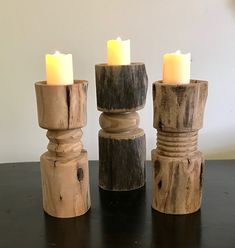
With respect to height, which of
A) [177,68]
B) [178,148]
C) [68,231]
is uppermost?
[177,68]

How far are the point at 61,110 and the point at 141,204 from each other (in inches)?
8.2

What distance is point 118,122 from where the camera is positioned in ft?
2.12

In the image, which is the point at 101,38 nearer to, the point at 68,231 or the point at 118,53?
the point at 118,53

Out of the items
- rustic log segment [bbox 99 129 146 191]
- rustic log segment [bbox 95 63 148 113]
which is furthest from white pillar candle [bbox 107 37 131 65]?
rustic log segment [bbox 99 129 146 191]

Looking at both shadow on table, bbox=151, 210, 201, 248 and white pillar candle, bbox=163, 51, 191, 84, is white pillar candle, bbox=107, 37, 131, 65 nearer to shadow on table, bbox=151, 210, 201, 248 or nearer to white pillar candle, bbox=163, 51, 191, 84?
white pillar candle, bbox=163, 51, 191, 84

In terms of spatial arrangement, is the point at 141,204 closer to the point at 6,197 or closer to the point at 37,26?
the point at 6,197

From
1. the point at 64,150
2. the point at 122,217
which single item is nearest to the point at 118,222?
the point at 122,217

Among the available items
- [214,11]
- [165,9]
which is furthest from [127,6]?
[214,11]

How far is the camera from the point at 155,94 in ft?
1.81

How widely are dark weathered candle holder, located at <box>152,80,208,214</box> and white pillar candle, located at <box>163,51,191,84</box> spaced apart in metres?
→ 0.02

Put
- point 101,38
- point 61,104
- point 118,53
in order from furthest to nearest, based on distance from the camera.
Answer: point 101,38 < point 118,53 < point 61,104

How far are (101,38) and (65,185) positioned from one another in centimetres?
40

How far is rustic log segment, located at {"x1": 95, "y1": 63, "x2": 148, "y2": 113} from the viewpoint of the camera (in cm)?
60

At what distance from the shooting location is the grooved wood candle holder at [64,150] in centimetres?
52
